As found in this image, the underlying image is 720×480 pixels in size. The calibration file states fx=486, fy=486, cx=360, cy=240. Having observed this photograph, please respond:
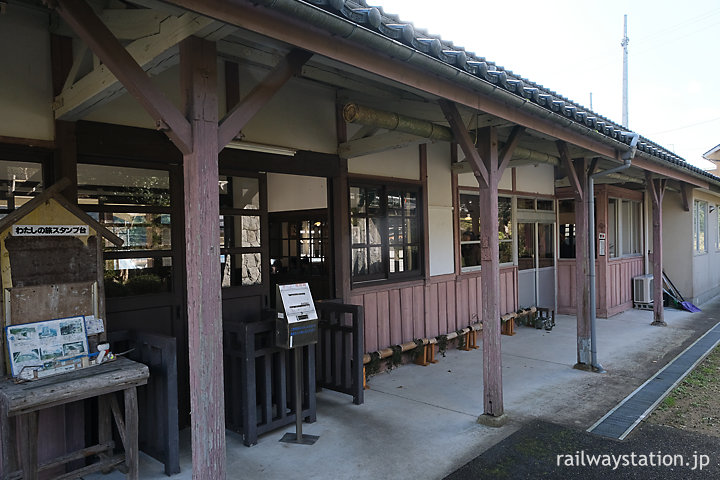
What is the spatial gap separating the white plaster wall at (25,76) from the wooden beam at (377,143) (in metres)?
2.71

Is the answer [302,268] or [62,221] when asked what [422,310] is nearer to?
[302,268]

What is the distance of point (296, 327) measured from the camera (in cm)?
382

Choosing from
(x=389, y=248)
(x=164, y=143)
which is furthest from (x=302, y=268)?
(x=164, y=143)

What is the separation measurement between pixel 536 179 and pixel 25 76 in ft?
26.2

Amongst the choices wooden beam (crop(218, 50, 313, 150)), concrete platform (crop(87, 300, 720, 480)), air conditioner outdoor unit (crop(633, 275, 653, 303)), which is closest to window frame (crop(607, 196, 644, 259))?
air conditioner outdoor unit (crop(633, 275, 653, 303))

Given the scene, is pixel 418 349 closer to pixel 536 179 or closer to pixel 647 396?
pixel 647 396

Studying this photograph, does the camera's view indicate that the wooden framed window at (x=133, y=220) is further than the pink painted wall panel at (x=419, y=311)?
No

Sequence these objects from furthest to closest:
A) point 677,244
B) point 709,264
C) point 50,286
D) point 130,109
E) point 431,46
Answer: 1. point 709,264
2. point 677,244
3. point 130,109
4. point 50,286
5. point 431,46

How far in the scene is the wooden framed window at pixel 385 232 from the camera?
5.62 m

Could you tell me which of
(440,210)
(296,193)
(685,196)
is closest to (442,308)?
(440,210)

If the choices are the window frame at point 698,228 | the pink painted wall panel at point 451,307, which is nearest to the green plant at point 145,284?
the pink painted wall panel at point 451,307

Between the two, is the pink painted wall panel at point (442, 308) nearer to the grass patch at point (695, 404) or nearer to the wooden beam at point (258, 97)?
the grass patch at point (695, 404)

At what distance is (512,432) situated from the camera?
394 centimetres

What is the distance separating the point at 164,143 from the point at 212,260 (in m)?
2.00
